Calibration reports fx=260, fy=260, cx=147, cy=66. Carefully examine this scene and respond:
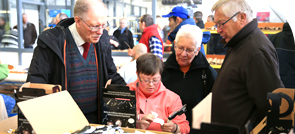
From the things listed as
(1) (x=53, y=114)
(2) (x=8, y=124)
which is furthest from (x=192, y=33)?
(2) (x=8, y=124)

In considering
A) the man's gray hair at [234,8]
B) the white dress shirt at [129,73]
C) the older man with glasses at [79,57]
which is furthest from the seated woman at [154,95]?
the white dress shirt at [129,73]

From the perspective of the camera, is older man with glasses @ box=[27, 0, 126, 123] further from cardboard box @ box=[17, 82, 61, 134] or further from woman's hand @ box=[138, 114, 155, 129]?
woman's hand @ box=[138, 114, 155, 129]

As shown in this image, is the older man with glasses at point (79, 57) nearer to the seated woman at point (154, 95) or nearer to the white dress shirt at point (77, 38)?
the white dress shirt at point (77, 38)

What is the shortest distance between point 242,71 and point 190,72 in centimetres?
60

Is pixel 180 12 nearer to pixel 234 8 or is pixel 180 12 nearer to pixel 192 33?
pixel 192 33

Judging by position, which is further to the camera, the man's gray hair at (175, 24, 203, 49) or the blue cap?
the blue cap

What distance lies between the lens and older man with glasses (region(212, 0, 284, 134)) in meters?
1.43

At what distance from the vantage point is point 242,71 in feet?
4.95

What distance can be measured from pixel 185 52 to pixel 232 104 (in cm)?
61

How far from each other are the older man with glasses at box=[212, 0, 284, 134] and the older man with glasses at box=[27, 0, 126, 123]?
2.76 ft

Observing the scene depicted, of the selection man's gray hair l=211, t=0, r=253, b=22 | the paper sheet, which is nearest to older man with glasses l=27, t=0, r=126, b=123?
man's gray hair l=211, t=0, r=253, b=22

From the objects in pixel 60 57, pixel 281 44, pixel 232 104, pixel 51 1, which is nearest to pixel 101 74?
pixel 60 57

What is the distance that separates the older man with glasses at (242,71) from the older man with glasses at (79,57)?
840mm

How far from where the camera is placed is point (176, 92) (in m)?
2.06
